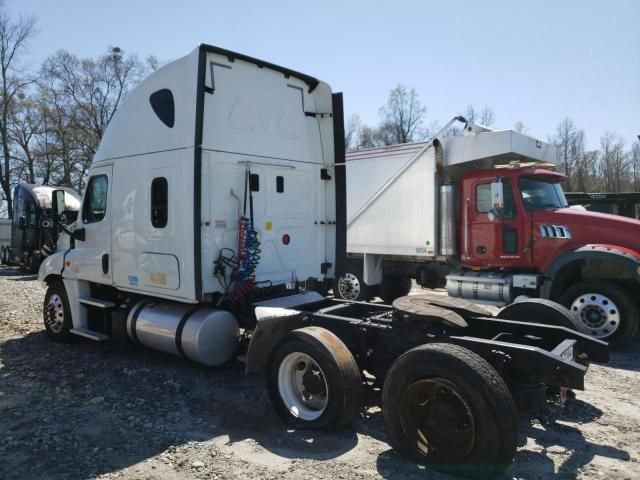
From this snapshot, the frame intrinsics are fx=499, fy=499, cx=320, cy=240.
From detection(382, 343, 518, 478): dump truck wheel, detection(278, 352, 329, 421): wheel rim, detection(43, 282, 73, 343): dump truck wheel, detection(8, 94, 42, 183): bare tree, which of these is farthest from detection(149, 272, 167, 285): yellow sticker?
detection(8, 94, 42, 183): bare tree

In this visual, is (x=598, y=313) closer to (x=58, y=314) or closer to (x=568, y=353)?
(x=568, y=353)

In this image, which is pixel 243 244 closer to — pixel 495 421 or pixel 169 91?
pixel 169 91

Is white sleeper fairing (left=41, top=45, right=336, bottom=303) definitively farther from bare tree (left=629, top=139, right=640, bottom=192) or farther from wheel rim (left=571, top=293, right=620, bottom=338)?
bare tree (left=629, top=139, right=640, bottom=192)

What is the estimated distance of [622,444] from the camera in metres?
4.05

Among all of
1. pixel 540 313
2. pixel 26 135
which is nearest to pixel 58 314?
pixel 540 313

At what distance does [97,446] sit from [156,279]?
7.01ft

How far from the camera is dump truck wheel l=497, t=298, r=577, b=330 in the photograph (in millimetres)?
4727

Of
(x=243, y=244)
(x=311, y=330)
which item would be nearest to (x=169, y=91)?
(x=243, y=244)

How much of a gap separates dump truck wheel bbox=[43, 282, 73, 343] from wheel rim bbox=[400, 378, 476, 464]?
18.5 ft

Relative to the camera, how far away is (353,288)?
10.6 metres

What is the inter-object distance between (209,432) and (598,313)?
5.86 metres

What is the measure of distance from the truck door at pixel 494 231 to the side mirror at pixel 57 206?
266 inches

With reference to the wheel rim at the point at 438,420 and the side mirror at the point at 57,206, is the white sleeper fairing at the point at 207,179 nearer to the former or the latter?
the side mirror at the point at 57,206

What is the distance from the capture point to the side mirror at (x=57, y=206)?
7.01 m
